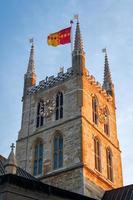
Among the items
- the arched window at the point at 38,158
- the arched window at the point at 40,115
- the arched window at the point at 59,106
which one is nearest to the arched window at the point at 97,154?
the arched window at the point at 59,106

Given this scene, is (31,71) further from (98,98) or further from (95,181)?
(95,181)

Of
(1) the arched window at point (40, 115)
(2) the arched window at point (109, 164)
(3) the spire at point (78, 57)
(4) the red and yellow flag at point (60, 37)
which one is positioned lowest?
(2) the arched window at point (109, 164)

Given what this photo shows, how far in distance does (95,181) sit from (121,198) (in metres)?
3.45

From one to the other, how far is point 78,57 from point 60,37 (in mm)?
4273

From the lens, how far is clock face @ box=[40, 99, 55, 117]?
4816cm

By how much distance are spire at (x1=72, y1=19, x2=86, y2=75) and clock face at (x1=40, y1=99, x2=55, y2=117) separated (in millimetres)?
4172

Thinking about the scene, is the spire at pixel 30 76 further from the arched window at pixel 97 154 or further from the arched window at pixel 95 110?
the arched window at pixel 97 154

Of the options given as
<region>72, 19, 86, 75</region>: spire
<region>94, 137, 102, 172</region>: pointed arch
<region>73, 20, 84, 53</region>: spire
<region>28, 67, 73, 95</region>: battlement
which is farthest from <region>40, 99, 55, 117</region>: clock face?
<region>73, 20, 84, 53</region>: spire

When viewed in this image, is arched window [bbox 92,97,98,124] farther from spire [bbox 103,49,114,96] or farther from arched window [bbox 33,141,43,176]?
arched window [bbox 33,141,43,176]

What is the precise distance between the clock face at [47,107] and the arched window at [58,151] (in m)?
3.48

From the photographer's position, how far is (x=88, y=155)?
42500 millimetres

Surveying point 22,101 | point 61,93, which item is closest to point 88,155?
point 61,93

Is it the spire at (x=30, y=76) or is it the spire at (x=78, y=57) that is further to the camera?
the spire at (x=30, y=76)

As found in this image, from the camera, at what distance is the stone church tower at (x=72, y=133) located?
4184 cm
